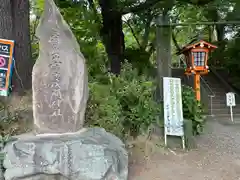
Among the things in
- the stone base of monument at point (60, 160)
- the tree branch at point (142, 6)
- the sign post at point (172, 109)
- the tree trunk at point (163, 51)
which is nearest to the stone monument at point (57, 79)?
the stone base of monument at point (60, 160)

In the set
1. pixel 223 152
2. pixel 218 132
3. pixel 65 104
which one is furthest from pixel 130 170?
pixel 218 132

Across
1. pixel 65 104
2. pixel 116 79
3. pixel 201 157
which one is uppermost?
pixel 116 79

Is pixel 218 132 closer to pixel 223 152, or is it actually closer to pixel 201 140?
pixel 201 140

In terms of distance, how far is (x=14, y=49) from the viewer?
5.66 meters

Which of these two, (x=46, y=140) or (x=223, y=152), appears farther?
(x=223, y=152)

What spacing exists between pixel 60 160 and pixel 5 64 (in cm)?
228

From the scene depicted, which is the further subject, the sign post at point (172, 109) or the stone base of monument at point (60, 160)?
the sign post at point (172, 109)

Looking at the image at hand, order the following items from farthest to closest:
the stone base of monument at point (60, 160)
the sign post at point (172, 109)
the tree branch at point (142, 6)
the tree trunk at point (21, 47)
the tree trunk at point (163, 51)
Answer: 1. the tree branch at point (142, 6)
2. the tree trunk at point (163, 51)
3. the sign post at point (172, 109)
4. the tree trunk at point (21, 47)
5. the stone base of monument at point (60, 160)

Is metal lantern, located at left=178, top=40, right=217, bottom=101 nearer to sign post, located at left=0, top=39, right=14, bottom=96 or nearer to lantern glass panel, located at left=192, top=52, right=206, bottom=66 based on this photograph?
lantern glass panel, located at left=192, top=52, right=206, bottom=66

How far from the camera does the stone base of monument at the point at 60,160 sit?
370 centimetres

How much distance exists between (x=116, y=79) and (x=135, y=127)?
103 cm

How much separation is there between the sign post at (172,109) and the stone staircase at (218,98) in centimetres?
557

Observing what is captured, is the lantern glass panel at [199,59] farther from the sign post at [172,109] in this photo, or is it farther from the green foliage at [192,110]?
the sign post at [172,109]

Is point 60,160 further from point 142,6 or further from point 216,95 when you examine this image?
point 216,95
